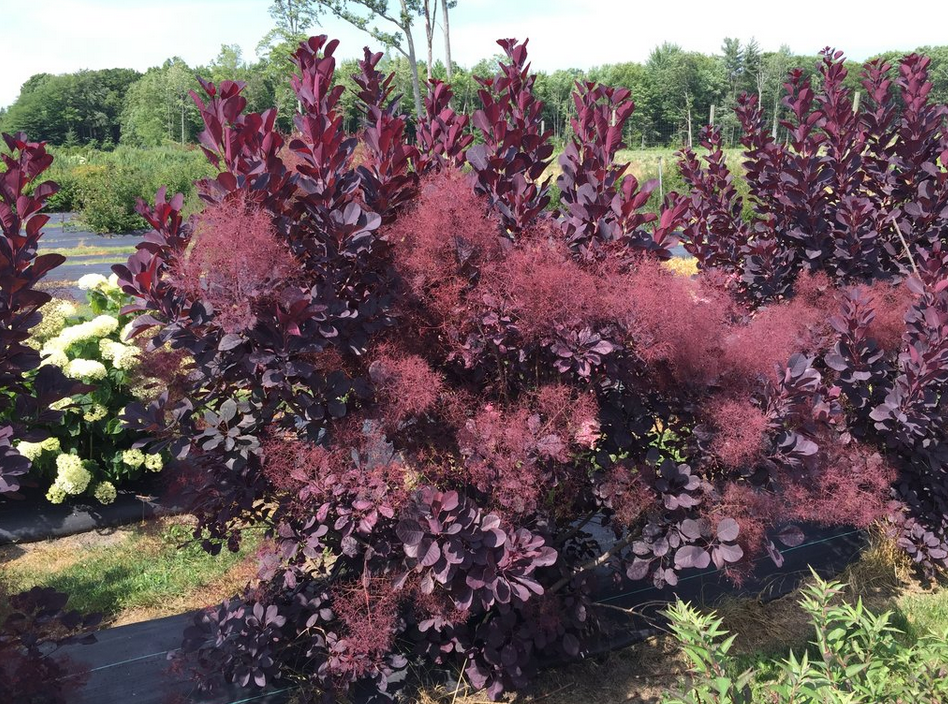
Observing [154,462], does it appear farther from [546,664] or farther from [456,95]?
[456,95]

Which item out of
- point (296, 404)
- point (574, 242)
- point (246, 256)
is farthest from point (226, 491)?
point (574, 242)

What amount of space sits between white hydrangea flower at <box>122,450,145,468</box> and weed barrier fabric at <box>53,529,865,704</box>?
1.47 metres

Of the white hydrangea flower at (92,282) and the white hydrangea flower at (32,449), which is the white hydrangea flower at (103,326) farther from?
the white hydrangea flower at (32,449)

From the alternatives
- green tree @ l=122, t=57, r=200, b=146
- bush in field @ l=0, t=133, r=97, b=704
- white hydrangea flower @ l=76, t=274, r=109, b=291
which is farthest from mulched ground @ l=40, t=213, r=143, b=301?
green tree @ l=122, t=57, r=200, b=146

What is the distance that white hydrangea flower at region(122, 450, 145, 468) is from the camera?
4391mm

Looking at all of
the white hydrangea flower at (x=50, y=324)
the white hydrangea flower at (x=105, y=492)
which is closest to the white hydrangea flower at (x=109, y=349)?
the white hydrangea flower at (x=50, y=324)

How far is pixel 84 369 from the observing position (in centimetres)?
418

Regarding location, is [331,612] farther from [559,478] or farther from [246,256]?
[246,256]

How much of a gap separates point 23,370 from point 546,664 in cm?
203

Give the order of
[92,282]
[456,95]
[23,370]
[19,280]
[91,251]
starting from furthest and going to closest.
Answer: [456,95] → [91,251] → [92,282] → [23,370] → [19,280]

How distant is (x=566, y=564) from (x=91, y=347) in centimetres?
330

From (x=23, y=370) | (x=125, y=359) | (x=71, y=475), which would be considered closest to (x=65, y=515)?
(x=71, y=475)

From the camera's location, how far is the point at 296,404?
2199 millimetres

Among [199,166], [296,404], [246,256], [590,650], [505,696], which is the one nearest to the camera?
[246,256]
